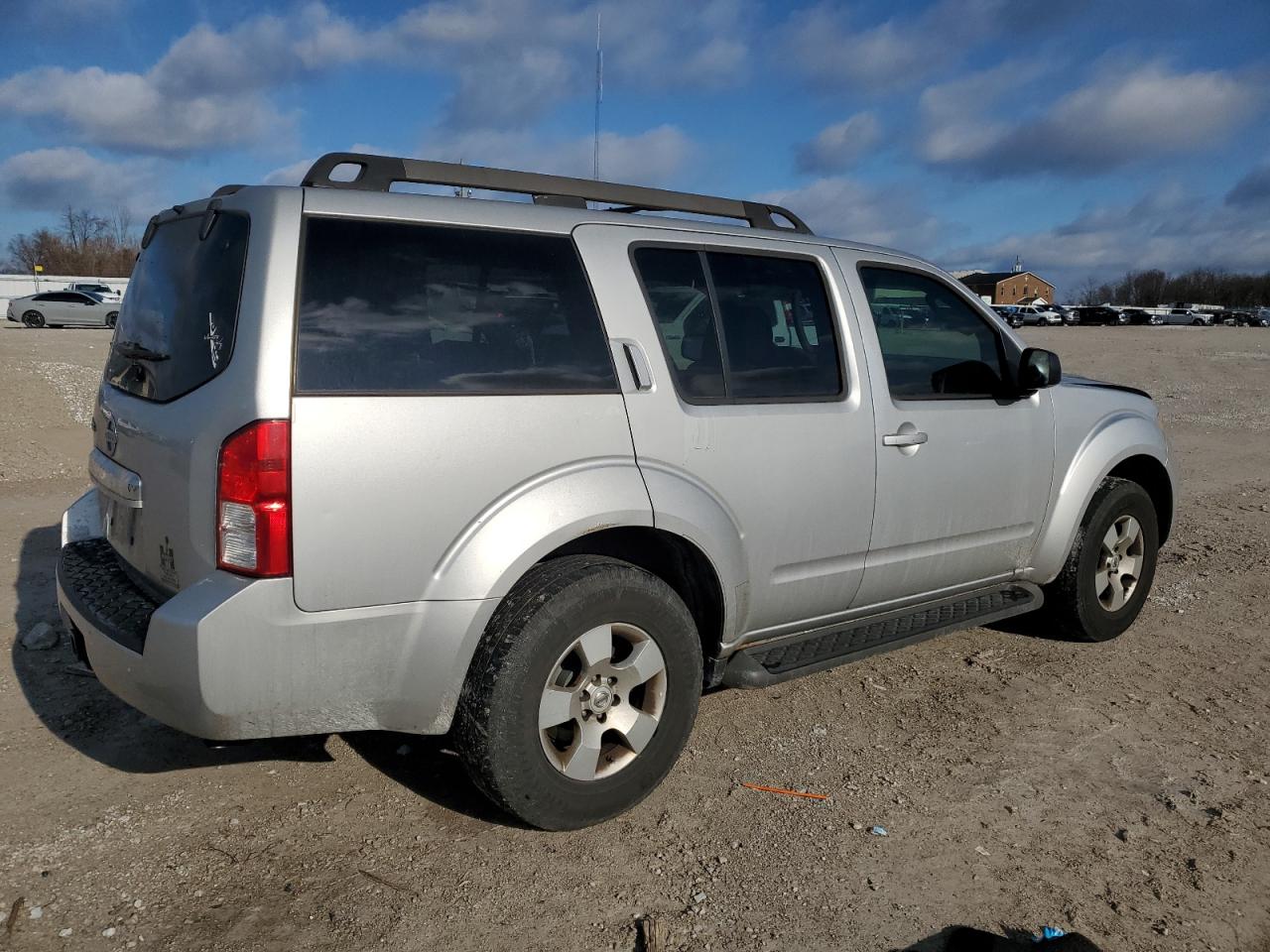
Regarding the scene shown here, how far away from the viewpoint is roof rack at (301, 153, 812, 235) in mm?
3260

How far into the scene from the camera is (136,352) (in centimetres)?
335

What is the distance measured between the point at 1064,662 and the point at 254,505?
12.6ft

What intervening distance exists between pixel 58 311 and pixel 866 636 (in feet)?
129

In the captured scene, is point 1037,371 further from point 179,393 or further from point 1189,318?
point 1189,318

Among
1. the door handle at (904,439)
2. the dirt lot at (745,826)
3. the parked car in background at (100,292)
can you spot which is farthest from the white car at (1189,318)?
the door handle at (904,439)

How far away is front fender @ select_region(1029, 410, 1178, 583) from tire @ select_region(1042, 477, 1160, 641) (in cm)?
7

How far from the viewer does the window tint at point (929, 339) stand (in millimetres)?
4223

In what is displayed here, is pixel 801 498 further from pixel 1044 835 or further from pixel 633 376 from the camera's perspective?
pixel 1044 835

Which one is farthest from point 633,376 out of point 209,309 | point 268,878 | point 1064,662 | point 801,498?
point 1064,662

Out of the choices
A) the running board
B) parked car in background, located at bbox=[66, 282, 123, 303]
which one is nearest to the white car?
parked car in background, located at bbox=[66, 282, 123, 303]

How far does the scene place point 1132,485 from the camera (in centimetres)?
504

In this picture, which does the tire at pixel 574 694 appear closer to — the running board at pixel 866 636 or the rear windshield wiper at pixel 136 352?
the running board at pixel 866 636

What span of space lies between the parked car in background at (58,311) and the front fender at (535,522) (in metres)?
37.8

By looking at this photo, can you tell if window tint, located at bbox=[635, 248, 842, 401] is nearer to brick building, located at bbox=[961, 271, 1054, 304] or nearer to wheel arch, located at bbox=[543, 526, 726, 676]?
wheel arch, located at bbox=[543, 526, 726, 676]
